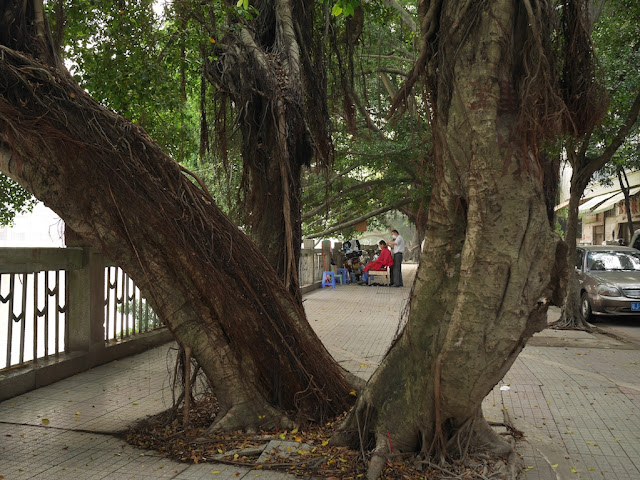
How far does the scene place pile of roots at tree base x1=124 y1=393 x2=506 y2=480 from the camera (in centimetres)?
413

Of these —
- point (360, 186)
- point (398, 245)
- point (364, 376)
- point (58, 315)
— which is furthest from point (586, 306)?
point (58, 315)

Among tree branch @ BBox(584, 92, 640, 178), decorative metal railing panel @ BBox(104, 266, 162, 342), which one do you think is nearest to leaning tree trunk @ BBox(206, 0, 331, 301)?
decorative metal railing panel @ BBox(104, 266, 162, 342)

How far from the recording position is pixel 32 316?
22.2 ft

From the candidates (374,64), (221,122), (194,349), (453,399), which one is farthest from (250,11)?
(374,64)

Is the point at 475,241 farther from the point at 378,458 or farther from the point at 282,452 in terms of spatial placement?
the point at 282,452

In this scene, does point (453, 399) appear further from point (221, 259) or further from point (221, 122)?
point (221, 122)

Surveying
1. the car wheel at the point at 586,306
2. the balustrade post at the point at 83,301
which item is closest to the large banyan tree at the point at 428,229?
the balustrade post at the point at 83,301

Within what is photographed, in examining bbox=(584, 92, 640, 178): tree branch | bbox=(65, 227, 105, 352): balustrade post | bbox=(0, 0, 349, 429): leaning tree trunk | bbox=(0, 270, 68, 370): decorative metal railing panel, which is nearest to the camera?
bbox=(0, 0, 349, 429): leaning tree trunk

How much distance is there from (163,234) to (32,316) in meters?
2.95

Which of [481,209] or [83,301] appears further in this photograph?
[83,301]

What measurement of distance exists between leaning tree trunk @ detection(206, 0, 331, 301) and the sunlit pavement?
197 centimetres

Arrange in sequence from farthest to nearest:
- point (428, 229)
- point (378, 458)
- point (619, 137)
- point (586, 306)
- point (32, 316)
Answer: point (586, 306) < point (619, 137) < point (32, 316) < point (428, 229) < point (378, 458)

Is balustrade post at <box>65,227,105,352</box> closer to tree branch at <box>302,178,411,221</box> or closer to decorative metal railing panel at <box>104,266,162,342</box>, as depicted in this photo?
decorative metal railing panel at <box>104,266,162,342</box>

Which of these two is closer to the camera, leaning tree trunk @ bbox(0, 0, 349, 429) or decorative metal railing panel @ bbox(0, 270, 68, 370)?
leaning tree trunk @ bbox(0, 0, 349, 429)
